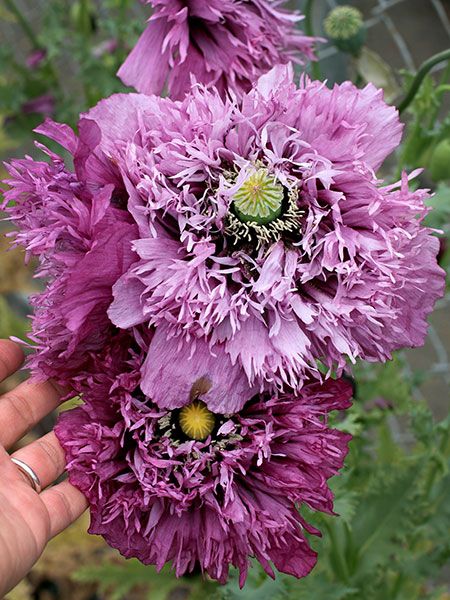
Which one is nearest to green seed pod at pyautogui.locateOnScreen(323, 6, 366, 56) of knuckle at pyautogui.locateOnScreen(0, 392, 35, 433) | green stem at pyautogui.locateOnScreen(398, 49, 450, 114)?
green stem at pyautogui.locateOnScreen(398, 49, 450, 114)

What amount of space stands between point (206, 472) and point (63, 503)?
0.15 metres

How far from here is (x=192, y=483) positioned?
0.69 metres

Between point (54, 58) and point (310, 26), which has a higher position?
point (310, 26)

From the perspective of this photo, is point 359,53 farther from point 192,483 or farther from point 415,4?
point 415,4

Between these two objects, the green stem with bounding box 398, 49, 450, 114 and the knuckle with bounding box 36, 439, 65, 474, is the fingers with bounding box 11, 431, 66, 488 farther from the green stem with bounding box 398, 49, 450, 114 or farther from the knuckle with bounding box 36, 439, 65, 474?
the green stem with bounding box 398, 49, 450, 114

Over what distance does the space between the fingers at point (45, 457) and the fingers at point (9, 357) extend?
8 centimetres

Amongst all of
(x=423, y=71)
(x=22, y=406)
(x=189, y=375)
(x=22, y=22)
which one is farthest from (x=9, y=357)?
(x=22, y=22)

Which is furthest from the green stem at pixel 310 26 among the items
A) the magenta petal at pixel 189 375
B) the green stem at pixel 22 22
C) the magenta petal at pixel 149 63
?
the green stem at pixel 22 22

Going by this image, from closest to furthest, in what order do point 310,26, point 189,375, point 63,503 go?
point 189,375, point 63,503, point 310,26

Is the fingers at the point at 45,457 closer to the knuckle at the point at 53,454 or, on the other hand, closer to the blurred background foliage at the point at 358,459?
the knuckle at the point at 53,454

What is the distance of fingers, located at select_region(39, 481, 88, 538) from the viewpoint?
0.76 m

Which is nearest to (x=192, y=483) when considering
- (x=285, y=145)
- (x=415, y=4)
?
(x=285, y=145)

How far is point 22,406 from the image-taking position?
2.74 feet

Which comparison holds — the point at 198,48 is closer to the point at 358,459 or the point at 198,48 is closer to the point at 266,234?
the point at 266,234
